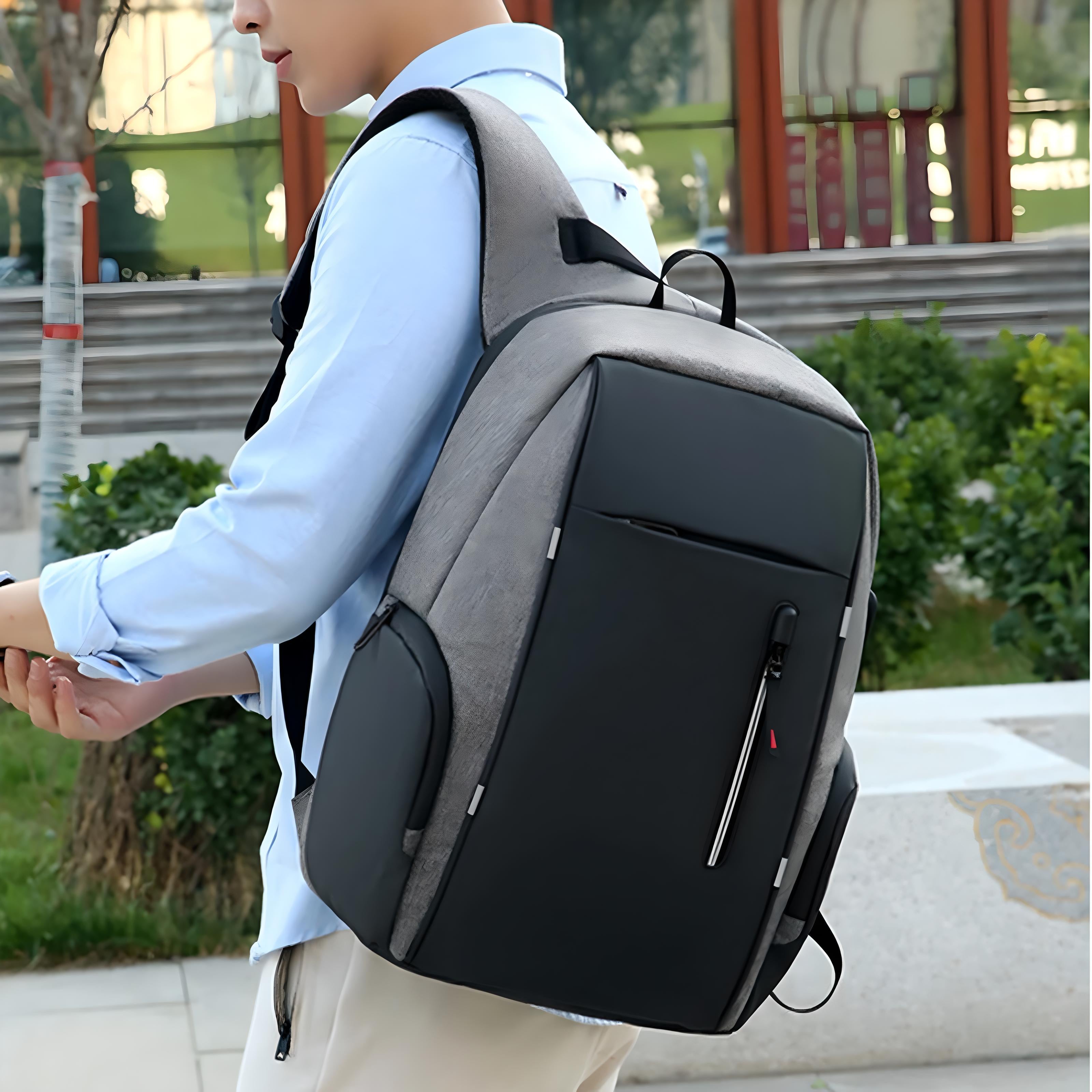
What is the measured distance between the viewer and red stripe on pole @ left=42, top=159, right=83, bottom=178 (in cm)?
575

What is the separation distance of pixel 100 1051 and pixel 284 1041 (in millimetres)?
2583

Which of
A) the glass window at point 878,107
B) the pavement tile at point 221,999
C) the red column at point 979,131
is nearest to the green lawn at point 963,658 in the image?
the pavement tile at point 221,999

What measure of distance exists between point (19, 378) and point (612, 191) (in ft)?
36.4

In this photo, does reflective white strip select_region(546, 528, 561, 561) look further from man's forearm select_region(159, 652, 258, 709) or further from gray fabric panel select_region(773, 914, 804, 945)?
man's forearm select_region(159, 652, 258, 709)

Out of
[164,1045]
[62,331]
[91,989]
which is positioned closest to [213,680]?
[164,1045]

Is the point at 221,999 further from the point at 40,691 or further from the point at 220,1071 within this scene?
the point at 40,691

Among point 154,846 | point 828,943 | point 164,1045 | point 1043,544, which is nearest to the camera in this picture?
point 828,943

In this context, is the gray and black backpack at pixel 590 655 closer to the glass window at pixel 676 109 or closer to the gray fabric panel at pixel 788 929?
the gray fabric panel at pixel 788 929

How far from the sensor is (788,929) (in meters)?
1.21

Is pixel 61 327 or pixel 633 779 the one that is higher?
pixel 633 779

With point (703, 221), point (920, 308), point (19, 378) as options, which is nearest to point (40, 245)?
point (19, 378)

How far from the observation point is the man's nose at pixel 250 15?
1.25 m

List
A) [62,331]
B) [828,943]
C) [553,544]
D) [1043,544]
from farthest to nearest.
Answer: [62,331] → [1043,544] → [828,943] → [553,544]

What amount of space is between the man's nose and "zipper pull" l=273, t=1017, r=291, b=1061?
0.84 metres
